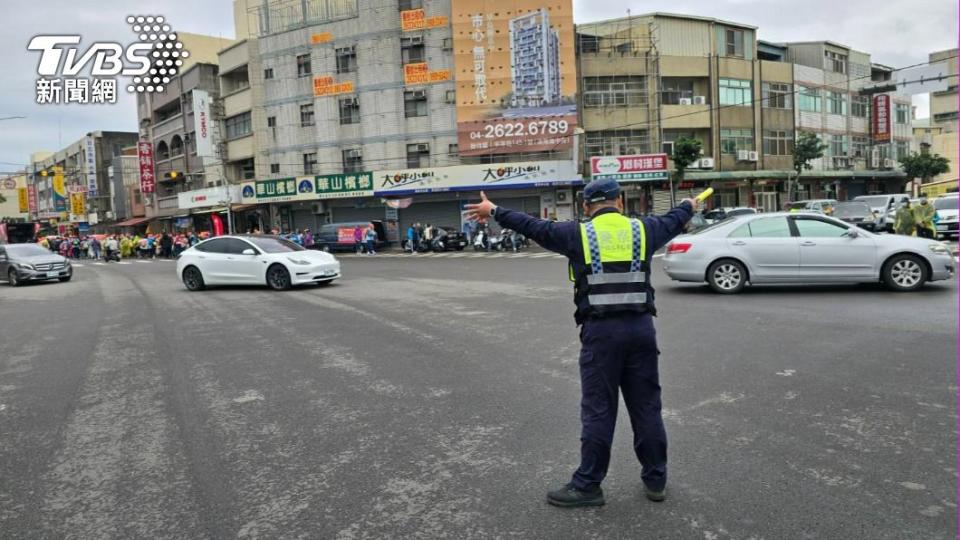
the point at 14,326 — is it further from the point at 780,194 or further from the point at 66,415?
the point at 780,194

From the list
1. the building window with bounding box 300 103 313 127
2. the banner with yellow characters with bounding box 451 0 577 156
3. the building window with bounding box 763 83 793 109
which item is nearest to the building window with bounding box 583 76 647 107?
the banner with yellow characters with bounding box 451 0 577 156

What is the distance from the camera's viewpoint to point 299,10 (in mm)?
42219

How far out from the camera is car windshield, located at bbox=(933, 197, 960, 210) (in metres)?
23.9

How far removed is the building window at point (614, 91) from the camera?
37094mm

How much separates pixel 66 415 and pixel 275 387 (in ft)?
5.40

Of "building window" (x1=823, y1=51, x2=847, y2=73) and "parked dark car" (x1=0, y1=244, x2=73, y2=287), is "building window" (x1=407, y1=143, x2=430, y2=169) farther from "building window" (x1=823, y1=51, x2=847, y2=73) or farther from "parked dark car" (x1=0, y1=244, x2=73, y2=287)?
"building window" (x1=823, y1=51, x2=847, y2=73)

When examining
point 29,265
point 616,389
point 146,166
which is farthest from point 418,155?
point 616,389

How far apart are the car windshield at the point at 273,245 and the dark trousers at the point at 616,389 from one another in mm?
13313

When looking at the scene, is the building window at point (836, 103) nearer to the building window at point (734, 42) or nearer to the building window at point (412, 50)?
the building window at point (734, 42)

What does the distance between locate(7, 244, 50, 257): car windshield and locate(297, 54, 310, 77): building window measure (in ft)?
71.3

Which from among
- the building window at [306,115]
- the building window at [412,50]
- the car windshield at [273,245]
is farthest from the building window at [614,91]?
the car windshield at [273,245]

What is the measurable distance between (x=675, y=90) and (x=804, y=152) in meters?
8.78

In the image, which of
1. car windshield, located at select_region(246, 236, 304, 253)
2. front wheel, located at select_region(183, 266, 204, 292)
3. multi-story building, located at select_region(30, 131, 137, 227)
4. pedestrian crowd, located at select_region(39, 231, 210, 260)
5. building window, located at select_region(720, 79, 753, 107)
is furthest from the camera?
multi-story building, located at select_region(30, 131, 137, 227)

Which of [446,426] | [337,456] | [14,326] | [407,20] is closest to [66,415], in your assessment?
[337,456]
